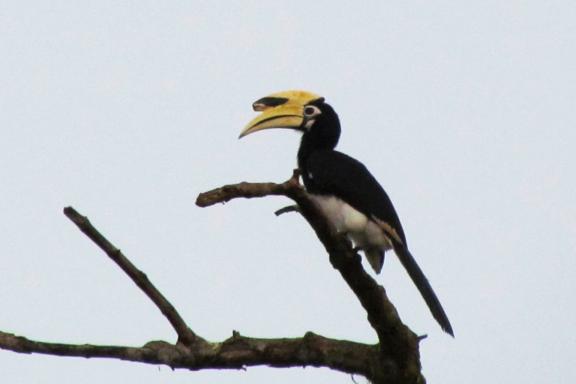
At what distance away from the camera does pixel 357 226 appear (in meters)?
6.29

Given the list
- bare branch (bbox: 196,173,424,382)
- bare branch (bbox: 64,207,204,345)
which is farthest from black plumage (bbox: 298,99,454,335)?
bare branch (bbox: 64,207,204,345)

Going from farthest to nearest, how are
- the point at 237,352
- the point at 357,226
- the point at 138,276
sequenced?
the point at 357,226 → the point at 237,352 → the point at 138,276

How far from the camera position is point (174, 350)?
4.22m

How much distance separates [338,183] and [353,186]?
0.10m

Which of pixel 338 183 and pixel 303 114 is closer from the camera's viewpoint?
pixel 338 183

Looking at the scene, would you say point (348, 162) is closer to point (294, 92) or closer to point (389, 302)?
point (294, 92)

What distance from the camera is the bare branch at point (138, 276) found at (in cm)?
393

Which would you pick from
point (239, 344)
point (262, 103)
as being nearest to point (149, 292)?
point (239, 344)

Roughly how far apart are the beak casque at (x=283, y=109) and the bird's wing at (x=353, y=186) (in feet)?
1.58

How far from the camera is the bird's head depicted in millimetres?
7258

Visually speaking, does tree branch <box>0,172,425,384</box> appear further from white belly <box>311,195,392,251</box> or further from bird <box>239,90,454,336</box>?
white belly <box>311,195,392,251</box>

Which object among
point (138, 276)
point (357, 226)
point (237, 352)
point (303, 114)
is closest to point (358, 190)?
point (357, 226)

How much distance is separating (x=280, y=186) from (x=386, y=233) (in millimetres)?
2212

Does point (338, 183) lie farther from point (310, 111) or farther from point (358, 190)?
point (310, 111)
